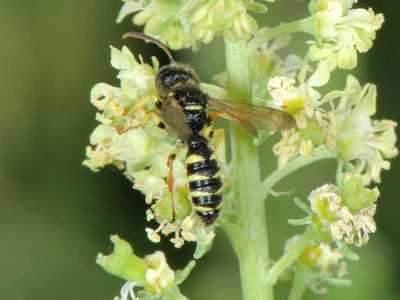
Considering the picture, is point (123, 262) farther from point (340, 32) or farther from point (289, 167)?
point (340, 32)

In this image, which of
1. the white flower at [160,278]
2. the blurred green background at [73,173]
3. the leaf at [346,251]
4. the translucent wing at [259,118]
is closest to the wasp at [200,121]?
the translucent wing at [259,118]

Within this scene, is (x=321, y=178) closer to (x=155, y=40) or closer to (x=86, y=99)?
(x=86, y=99)

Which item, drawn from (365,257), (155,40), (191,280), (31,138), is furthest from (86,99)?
(155,40)

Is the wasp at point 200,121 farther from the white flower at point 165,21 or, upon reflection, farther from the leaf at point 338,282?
the leaf at point 338,282

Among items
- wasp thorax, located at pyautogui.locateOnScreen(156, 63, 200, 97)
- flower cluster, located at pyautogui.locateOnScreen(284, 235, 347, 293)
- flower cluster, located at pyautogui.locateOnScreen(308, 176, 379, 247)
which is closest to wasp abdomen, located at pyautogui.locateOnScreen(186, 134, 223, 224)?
wasp thorax, located at pyautogui.locateOnScreen(156, 63, 200, 97)

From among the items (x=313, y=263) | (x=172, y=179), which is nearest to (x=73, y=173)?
(x=313, y=263)
